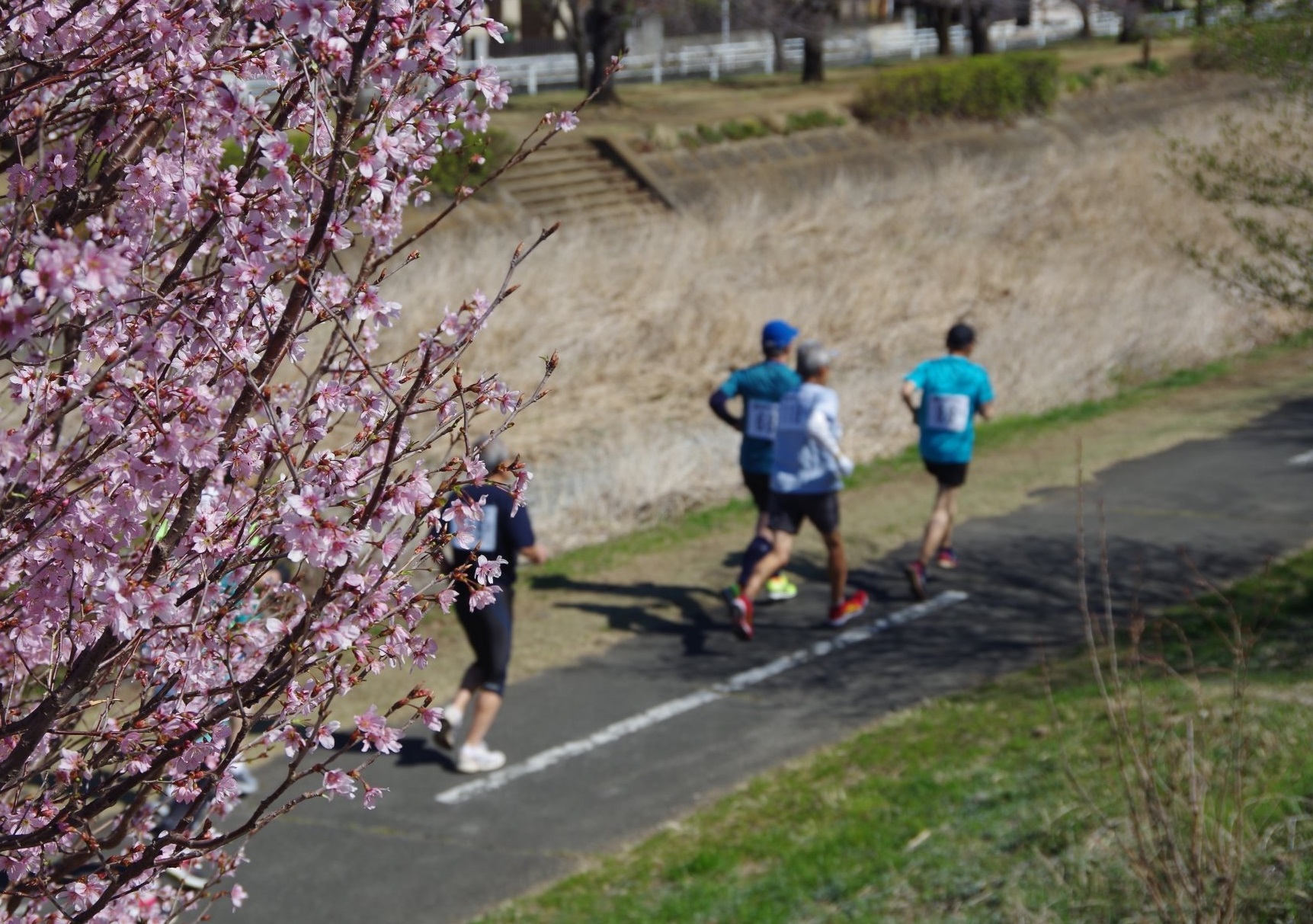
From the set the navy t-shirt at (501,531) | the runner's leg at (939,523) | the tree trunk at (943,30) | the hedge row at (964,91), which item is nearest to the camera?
the navy t-shirt at (501,531)

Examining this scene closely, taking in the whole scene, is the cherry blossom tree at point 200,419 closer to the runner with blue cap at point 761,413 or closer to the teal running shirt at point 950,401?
the runner with blue cap at point 761,413

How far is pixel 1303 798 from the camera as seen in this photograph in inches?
254

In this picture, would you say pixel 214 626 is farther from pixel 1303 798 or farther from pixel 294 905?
pixel 1303 798

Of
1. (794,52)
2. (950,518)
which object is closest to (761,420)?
(950,518)

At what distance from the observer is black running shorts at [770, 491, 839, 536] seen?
1026cm

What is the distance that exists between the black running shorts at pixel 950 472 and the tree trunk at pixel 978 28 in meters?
40.4

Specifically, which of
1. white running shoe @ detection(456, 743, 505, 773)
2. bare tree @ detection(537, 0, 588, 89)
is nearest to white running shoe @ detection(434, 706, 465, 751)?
white running shoe @ detection(456, 743, 505, 773)

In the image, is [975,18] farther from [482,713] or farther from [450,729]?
[482,713]

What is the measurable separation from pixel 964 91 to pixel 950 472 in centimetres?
2723

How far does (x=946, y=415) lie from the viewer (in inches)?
444

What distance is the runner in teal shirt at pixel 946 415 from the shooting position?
36.8 ft

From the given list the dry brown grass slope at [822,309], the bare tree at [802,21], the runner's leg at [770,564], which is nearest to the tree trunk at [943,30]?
the bare tree at [802,21]

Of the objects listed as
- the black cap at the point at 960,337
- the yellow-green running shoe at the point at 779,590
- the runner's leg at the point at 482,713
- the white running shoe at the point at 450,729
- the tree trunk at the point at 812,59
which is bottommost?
the yellow-green running shoe at the point at 779,590

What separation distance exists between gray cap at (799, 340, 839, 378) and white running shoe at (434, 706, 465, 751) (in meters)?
3.11
